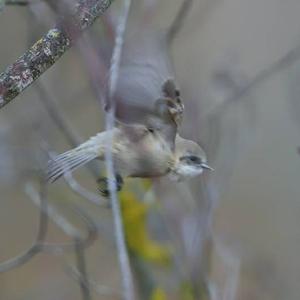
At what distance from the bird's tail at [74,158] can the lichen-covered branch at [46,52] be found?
250 millimetres

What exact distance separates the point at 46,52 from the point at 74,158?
1.09 feet

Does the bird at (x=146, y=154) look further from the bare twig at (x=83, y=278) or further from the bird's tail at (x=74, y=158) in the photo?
the bare twig at (x=83, y=278)

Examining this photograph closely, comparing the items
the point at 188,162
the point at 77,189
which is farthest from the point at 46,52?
the point at 77,189

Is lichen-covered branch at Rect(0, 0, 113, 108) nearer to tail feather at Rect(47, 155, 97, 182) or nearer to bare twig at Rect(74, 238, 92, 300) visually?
tail feather at Rect(47, 155, 97, 182)

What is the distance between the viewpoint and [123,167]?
1.72 m

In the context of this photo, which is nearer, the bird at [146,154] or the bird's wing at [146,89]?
the bird's wing at [146,89]

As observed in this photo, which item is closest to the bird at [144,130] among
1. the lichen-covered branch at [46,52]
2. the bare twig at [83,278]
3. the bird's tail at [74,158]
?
the bird's tail at [74,158]

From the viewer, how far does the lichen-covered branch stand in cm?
134

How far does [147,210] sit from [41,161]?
74cm

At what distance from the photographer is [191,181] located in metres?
3.09

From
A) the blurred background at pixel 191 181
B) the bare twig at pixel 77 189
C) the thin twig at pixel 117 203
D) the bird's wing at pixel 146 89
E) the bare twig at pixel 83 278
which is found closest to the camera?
the thin twig at pixel 117 203

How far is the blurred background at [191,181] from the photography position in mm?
2656

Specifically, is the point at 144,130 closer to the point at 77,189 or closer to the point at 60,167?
the point at 60,167

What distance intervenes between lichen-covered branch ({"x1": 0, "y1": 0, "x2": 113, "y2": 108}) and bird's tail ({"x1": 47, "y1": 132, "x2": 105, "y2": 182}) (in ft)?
0.82
